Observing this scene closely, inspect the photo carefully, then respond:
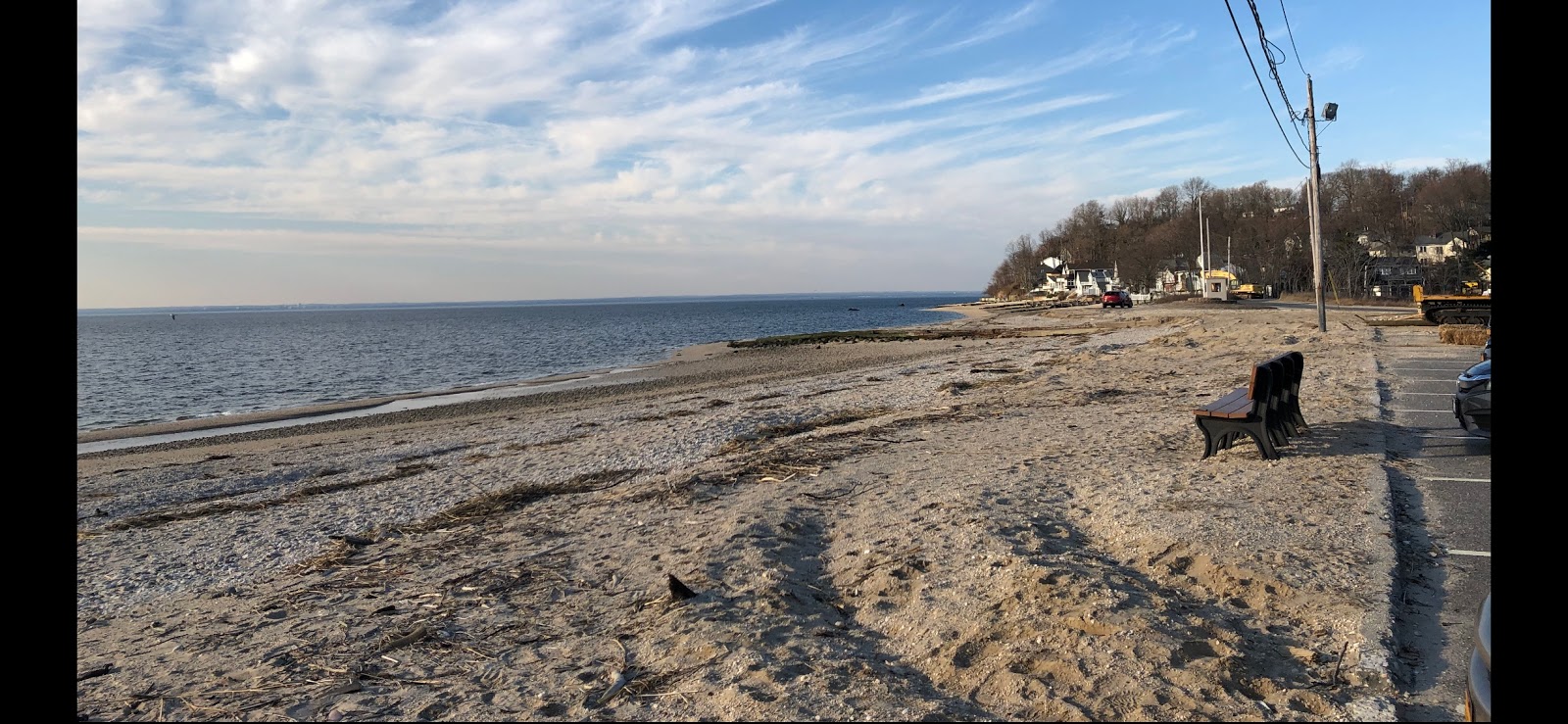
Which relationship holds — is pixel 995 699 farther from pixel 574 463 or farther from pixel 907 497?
pixel 574 463

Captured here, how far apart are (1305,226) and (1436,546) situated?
77.5 metres

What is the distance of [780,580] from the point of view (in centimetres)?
533

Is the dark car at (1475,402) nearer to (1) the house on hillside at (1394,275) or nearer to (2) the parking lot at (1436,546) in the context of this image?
(2) the parking lot at (1436,546)

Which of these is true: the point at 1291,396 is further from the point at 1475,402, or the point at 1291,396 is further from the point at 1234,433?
the point at 1234,433

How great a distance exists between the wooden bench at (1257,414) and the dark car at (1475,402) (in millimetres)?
1507

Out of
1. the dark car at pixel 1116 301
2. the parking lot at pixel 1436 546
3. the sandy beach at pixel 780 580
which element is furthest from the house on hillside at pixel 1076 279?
the sandy beach at pixel 780 580

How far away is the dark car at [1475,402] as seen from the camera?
8289mm

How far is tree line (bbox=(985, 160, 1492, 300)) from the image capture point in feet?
209

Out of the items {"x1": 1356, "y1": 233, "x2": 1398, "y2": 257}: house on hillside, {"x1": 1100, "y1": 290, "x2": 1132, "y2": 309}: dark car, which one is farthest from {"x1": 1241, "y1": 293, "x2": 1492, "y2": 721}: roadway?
{"x1": 1356, "y1": 233, "x2": 1398, "y2": 257}: house on hillside

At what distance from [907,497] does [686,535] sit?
1997mm

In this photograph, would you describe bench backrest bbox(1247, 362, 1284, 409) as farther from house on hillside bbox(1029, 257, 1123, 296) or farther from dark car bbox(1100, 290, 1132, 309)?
house on hillside bbox(1029, 257, 1123, 296)

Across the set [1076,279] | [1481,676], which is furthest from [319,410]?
[1076,279]

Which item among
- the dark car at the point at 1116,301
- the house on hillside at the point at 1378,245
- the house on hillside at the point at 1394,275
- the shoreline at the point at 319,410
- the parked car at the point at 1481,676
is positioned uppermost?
the house on hillside at the point at 1378,245

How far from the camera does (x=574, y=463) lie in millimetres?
10781
